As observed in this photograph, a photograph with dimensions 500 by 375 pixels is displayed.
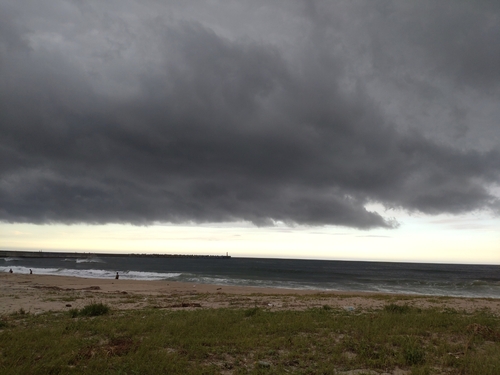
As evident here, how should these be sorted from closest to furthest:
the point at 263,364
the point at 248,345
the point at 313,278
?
1. the point at 263,364
2. the point at 248,345
3. the point at 313,278

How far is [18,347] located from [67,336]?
1.61 m

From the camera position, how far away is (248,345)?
385 inches

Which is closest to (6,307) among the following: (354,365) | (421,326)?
(354,365)

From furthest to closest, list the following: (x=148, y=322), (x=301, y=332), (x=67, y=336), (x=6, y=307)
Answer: (x=6, y=307), (x=148, y=322), (x=301, y=332), (x=67, y=336)

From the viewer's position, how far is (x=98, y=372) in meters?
7.21

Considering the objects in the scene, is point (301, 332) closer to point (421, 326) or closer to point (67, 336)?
point (421, 326)

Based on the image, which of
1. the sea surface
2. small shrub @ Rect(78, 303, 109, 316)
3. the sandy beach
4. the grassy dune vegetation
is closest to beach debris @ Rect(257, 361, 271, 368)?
the grassy dune vegetation

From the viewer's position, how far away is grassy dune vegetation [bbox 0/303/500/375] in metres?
7.82

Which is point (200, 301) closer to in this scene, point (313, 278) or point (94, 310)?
point (94, 310)

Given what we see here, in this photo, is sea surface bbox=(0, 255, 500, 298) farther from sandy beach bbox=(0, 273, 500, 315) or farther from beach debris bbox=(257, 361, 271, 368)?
beach debris bbox=(257, 361, 271, 368)

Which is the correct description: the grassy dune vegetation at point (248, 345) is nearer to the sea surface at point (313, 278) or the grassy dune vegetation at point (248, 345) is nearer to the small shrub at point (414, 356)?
the small shrub at point (414, 356)

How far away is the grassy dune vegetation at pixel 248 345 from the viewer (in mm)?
7816

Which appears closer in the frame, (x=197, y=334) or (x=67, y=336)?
(x=67, y=336)

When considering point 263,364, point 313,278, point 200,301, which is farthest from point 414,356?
point 313,278
